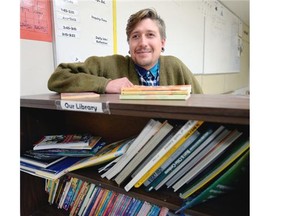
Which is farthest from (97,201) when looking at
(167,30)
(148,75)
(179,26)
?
(179,26)

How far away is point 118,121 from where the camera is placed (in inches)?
35.3

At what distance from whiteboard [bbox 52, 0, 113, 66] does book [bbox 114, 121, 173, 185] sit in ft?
2.56

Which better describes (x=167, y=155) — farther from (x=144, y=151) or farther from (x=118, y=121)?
(x=118, y=121)

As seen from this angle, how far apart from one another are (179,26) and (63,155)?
1.90 meters

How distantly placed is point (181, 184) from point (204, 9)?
8.43ft

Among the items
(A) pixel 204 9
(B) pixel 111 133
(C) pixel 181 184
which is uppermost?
(A) pixel 204 9

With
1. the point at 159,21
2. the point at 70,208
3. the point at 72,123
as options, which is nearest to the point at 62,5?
the point at 159,21

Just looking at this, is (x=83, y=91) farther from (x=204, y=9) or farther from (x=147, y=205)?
(x=204, y=9)

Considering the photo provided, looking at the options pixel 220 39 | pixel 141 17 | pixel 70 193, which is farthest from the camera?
pixel 220 39

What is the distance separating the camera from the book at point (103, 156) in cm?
69

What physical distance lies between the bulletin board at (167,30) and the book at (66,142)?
49cm
